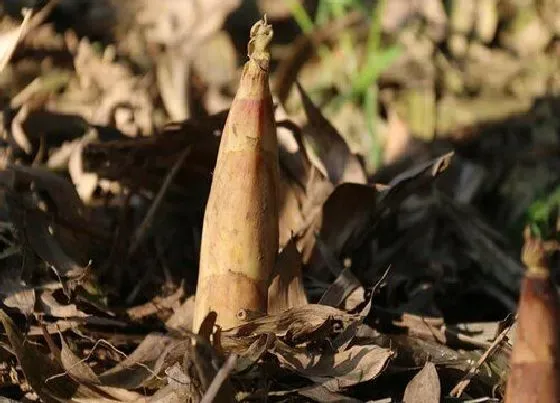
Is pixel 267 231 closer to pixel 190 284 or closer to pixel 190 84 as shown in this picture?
pixel 190 284

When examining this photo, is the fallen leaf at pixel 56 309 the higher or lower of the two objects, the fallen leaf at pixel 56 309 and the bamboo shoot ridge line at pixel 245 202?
the lower

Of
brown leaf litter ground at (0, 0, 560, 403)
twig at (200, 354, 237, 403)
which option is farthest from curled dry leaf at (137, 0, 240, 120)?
twig at (200, 354, 237, 403)

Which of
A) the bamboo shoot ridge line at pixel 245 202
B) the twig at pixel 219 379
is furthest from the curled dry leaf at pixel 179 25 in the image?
the twig at pixel 219 379

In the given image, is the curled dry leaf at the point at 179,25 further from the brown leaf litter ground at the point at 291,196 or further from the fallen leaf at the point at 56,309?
the fallen leaf at the point at 56,309

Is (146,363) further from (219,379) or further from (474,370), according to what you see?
(474,370)

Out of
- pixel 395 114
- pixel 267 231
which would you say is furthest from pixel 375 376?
pixel 395 114

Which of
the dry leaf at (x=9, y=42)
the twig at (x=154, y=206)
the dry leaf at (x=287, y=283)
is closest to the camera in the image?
the dry leaf at (x=287, y=283)

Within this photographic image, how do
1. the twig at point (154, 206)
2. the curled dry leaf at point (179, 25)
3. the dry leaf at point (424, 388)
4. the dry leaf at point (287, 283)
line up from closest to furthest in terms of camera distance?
the dry leaf at point (424, 388)
the dry leaf at point (287, 283)
the twig at point (154, 206)
the curled dry leaf at point (179, 25)
